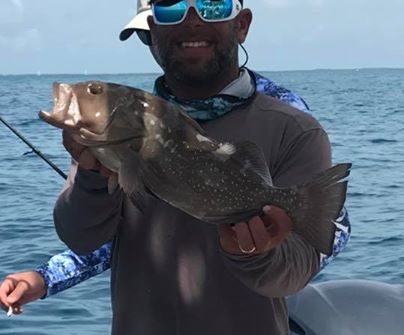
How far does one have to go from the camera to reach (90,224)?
9.50 ft

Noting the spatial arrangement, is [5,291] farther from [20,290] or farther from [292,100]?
[292,100]

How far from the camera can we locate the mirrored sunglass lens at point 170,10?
115 inches

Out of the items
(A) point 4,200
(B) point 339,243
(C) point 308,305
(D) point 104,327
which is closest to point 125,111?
(B) point 339,243

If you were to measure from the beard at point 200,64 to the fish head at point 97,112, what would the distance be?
0.45m

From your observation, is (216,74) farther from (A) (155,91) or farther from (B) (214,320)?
(B) (214,320)

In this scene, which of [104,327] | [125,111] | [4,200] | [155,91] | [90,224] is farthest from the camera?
[4,200]

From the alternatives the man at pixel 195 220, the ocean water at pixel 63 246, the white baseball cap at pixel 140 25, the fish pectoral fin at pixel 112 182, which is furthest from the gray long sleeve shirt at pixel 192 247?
the white baseball cap at pixel 140 25

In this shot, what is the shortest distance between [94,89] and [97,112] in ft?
0.19

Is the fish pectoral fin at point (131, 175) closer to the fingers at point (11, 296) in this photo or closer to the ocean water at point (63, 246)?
the ocean water at point (63, 246)

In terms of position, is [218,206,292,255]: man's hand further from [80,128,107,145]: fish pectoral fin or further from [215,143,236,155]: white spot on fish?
[80,128,107,145]: fish pectoral fin

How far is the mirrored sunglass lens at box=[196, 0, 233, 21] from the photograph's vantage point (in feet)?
9.60

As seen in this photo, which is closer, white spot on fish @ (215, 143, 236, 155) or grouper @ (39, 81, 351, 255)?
grouper @ (39, 81, 351, 255)

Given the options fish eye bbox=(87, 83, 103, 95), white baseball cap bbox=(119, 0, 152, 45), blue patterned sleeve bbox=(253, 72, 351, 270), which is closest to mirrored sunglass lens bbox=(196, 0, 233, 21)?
blue patterned sleeve bbox=(253, 72, 351, 270)

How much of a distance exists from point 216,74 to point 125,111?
1.82 feet
